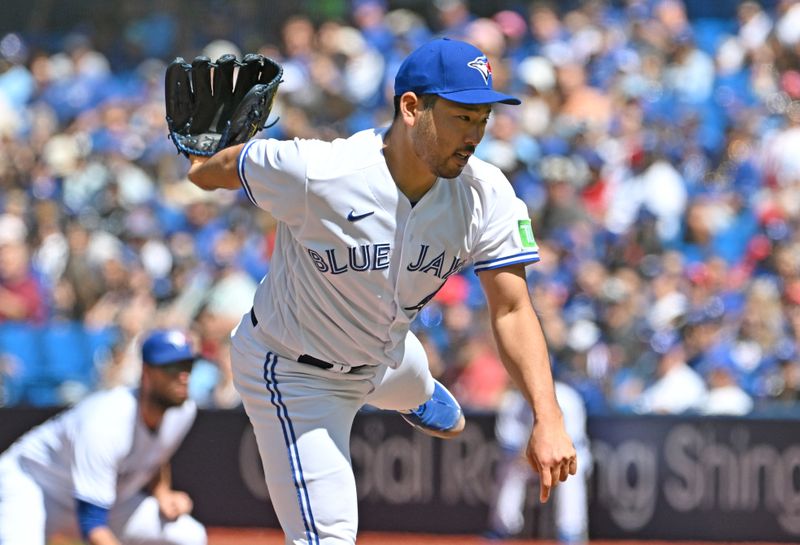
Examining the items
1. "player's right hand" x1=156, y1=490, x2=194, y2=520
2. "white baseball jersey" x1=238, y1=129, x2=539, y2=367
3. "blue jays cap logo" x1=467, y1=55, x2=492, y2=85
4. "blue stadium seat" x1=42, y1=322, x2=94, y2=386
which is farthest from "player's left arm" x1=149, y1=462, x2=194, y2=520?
"blue stadium seat" x1=42, y1=322, x2=94, y2=386

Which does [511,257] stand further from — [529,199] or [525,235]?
[529,199]

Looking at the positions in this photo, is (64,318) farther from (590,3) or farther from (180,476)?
(590,3)

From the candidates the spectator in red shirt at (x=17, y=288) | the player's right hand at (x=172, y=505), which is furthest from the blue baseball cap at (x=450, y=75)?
the spectator in red shirt at (x=17, y=288)

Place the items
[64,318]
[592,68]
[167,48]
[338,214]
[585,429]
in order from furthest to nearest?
1. [167,48]
2. [592,68]
3. [64,318]
4. [585,429]
5. [338,214]

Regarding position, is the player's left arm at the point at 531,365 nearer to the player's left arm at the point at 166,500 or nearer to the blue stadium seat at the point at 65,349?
the player's left arm at the point at 166,500

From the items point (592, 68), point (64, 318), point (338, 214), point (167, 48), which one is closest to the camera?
point (338, 214)

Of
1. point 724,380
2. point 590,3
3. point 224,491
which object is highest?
point 590,3

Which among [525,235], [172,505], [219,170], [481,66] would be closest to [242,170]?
[219,170]

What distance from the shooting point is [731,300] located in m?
10.6

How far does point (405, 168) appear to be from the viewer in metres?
4.45

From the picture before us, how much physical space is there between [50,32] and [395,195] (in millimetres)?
Result: 11908

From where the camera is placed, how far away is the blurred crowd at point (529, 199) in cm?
1050

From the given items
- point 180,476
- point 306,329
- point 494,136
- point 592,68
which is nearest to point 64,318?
point 180,476

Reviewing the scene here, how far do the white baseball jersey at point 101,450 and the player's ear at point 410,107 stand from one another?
107 inches
